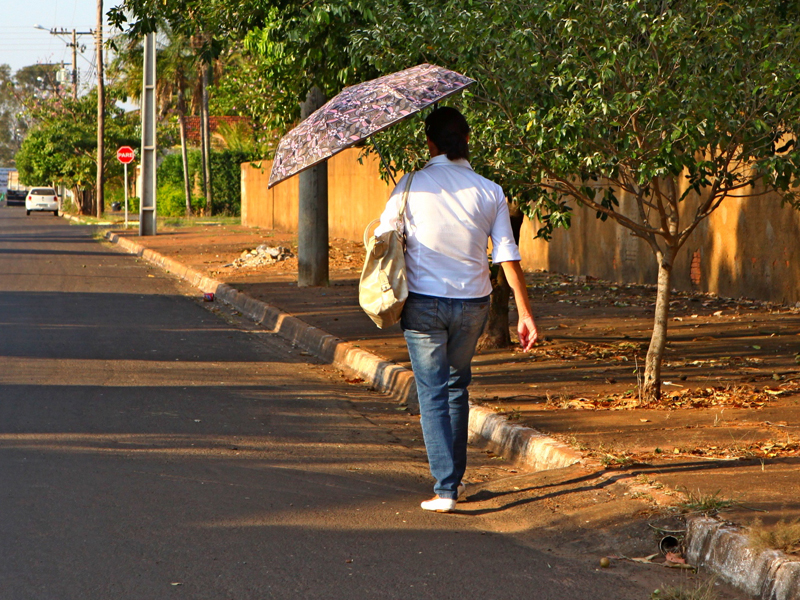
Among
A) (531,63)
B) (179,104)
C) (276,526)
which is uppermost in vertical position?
(179,104)

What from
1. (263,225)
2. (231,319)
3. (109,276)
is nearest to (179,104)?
(263,225)

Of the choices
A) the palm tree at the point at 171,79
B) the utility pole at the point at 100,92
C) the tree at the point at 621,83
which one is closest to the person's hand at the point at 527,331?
the tree at the point at 621,83

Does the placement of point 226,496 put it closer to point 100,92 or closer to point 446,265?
point 446,265

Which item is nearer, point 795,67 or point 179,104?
point 795,67

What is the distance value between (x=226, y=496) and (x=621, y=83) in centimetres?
334

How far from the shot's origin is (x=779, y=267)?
11742 millimetres

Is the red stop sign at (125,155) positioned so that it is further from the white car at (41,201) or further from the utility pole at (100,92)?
the white car at (41,201)

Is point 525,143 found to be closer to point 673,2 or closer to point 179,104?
→ point 673,2

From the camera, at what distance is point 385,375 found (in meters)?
8.35

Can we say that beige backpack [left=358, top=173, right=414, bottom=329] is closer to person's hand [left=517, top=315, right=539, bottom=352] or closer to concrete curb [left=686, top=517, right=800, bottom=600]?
person's hand [left=517, top=315, right=539, bottom=352]

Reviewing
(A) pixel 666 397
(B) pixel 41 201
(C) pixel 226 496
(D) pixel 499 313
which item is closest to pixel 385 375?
(D) pixel 499 313

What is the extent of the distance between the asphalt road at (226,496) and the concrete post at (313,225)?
5.05 metres

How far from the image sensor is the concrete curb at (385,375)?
5883 mm

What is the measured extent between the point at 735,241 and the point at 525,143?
7.01 meters
